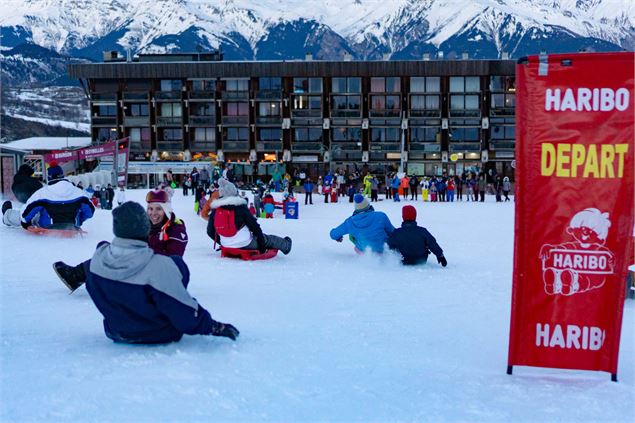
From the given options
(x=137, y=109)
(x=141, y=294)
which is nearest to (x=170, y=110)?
(x=137, y=109)

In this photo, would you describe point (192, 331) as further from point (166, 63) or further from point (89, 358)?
point (166, 63)

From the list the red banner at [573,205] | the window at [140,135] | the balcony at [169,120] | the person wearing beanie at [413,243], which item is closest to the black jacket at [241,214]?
the person wearing beanie at [413,243]

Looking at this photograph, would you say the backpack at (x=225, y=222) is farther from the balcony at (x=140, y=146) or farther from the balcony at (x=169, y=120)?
the balcony at (x=140, y=146)

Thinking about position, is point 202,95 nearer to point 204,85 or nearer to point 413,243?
point 204,85

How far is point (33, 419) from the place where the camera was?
3.38 meters

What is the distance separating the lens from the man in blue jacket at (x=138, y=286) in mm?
4332

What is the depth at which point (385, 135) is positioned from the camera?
56750 mm

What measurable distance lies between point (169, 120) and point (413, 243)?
50.1 meters

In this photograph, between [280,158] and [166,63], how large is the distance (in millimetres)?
11790

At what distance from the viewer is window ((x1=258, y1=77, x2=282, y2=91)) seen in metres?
56.5

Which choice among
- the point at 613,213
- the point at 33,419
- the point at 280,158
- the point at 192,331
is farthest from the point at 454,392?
the point at 280,158

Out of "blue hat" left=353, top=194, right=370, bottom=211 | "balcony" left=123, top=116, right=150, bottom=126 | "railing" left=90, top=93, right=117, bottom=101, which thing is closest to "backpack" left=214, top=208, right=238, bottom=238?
"blue hat" left=353, top=194, right=370, bottom=211

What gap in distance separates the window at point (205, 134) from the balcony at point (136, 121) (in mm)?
3995

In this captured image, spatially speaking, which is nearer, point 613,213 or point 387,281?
point 613,213
